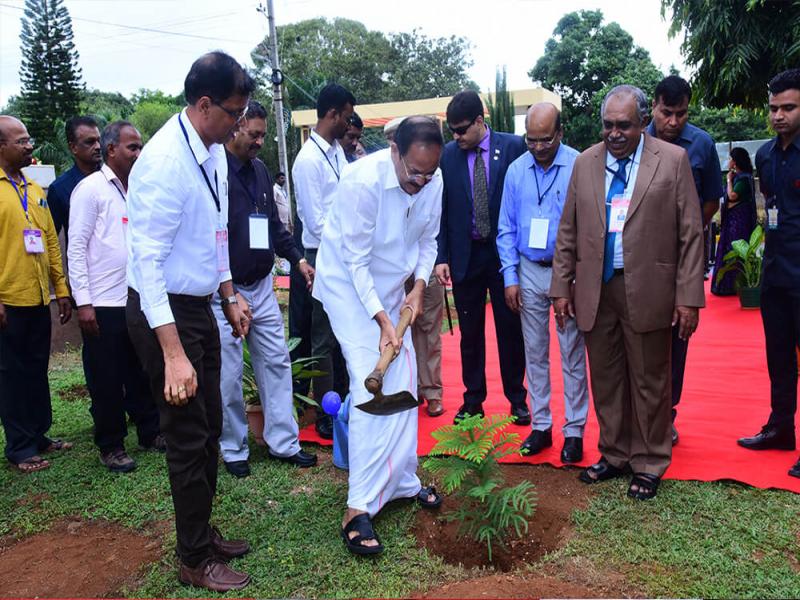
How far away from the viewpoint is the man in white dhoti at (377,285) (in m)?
2.81

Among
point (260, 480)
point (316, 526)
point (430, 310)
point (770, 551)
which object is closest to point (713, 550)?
point (770, 551)

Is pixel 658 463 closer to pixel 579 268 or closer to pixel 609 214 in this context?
pixel 579 268

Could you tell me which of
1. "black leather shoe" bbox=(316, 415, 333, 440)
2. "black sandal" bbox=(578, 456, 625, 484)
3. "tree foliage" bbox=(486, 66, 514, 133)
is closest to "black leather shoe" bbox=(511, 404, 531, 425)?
"black sandal" bbox=(578, 456, 625, 484)

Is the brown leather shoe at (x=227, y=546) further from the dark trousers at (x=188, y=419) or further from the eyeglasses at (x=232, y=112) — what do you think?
the eyeglasses at (x=232, y=112)

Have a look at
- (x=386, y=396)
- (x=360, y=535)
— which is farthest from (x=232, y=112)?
(x=360, y=535)

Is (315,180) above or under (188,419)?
above

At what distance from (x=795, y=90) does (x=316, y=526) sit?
3.14 meters

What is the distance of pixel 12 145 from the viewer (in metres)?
3.96

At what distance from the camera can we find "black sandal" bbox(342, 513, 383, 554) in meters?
2.75

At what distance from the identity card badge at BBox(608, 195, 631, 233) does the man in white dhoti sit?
83cm

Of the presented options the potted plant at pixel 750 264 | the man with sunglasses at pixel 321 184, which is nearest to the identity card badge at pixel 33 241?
the man with sunglasses at pixel 321 184

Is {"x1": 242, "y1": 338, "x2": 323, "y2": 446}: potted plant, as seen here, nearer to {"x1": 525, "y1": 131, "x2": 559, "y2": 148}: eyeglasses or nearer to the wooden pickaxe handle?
the wooden pickaxe handle

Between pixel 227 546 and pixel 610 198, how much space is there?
2.32 m

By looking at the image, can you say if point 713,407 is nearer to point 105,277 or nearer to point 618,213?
point 618,213
